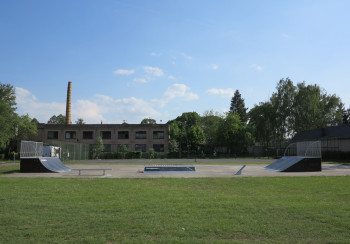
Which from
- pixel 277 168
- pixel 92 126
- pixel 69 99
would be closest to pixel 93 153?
pixel 92 126

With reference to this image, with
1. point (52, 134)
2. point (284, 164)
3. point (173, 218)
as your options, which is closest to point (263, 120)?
point (284, 164)

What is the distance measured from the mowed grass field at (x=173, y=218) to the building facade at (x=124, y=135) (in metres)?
54.2

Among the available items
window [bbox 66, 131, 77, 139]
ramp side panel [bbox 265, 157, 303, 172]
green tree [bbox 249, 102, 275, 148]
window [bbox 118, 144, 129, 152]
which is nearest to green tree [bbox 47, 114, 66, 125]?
window [bbox 66, 131, 77, 139]

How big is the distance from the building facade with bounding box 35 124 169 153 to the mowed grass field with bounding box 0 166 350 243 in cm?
5418

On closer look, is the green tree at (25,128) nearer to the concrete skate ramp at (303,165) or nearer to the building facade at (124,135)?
the building facade at (124,135)

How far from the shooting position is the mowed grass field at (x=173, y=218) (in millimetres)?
5289

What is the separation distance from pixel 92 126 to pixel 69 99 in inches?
435

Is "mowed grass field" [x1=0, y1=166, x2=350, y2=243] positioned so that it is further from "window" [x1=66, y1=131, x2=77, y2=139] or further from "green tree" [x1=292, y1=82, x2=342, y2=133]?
"window" [x1=66, y1=131, x2=77, y2=139]

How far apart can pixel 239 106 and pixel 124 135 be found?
146 feet

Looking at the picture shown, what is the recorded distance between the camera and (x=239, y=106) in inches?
3706

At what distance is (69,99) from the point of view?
69812 mm

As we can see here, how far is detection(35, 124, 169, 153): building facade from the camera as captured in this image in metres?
64.0

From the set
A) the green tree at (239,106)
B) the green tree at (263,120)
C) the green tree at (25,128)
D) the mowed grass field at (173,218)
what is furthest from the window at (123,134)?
the mowed grass field at (173,218)

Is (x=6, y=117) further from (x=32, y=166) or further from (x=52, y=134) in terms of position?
(x=32, y=166)
